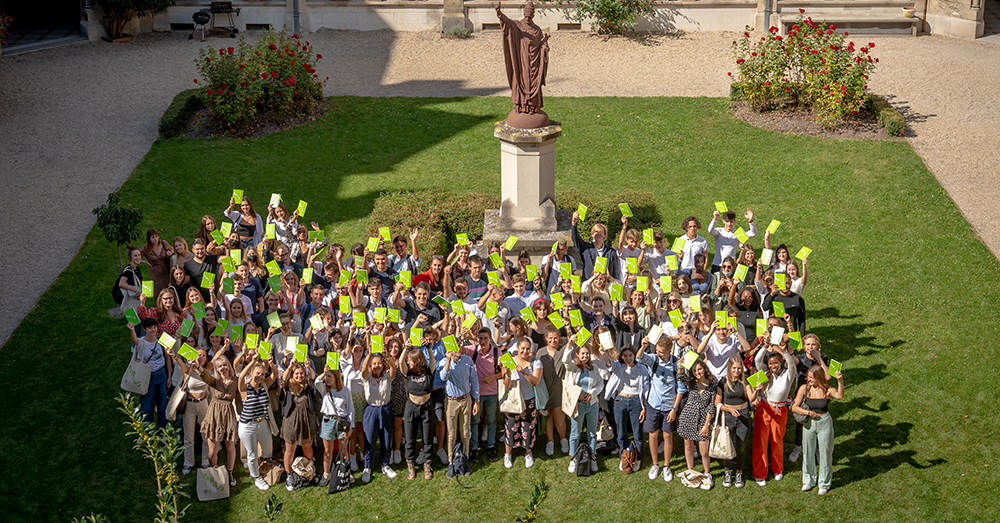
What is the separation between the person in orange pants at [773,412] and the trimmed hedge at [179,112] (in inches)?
531

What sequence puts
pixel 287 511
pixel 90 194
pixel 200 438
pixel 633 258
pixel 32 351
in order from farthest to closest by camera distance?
pixel 90 194, pixel 32 351, pixel 633 258, pixel 200 438, pixel 287 511

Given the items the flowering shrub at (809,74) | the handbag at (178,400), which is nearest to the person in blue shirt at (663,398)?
the handbag at (178,400)

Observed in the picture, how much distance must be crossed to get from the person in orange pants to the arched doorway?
2169 centimetres

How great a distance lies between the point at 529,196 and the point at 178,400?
5075 millimetres

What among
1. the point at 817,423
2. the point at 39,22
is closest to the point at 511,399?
the point at 817,423

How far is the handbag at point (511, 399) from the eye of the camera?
32.4ft

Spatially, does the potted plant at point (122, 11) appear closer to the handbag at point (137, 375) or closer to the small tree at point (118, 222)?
the small tree at point (118, 222)

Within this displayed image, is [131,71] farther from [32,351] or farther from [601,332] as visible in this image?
[601,332]

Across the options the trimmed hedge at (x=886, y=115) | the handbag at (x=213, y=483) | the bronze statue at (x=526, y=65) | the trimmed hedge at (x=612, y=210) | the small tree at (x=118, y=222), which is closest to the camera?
the handbag at (x=213, y=483)

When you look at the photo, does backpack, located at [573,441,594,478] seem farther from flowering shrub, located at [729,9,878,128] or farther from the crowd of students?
flowering shrub, located at [729,9,878,128]

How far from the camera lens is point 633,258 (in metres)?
11.6

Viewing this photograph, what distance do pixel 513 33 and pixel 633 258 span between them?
310cm

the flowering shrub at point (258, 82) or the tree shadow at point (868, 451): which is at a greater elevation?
the flowering shrub at point (258, 82)

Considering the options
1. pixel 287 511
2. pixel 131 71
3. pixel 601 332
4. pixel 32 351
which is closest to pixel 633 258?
pixel 601 332
